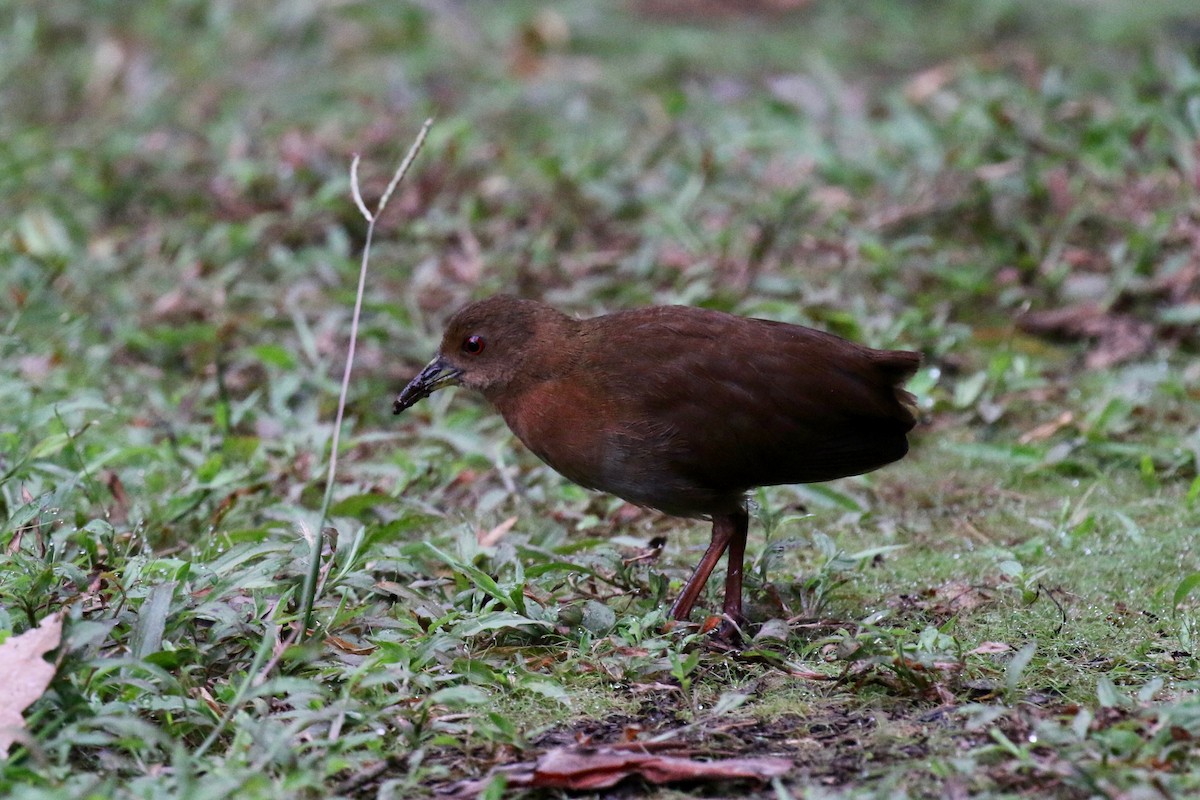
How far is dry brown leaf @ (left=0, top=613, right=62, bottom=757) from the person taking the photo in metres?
3.59

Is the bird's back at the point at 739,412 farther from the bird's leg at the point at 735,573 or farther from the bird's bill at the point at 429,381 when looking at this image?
the bird's bill at the point at 429,381

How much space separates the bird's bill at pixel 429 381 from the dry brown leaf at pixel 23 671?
80.6 inches

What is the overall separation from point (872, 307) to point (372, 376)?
2.34 m

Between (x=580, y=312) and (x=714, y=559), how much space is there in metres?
2.78

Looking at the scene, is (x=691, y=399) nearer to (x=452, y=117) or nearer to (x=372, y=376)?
(x=372, y=376)

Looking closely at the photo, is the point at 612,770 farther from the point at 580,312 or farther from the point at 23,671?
the point at 580,312

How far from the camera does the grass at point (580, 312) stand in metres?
3.87

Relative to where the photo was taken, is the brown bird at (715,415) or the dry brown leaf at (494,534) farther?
the dry brown leaf at (494,534)

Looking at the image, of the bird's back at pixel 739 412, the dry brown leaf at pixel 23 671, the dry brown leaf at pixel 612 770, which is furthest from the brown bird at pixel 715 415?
the dry brown leaf at pixel 23 671

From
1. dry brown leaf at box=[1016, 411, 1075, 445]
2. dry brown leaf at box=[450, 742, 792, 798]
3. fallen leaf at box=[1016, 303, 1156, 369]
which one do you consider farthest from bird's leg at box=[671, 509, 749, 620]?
fallen leaf at box=[1016, 303, 1156, 369]

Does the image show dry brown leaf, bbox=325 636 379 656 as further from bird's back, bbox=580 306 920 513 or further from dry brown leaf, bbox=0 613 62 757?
bird's back, bbox=580 306 920 513

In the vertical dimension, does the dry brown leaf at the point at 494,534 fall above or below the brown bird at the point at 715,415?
below

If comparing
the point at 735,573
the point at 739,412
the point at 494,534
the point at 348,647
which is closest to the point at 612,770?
the point at 348,647

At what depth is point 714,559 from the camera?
489 centimetres
